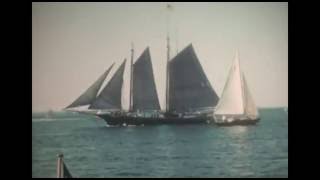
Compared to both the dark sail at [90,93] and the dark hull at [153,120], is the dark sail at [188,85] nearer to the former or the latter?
the dark hull at [153,120]

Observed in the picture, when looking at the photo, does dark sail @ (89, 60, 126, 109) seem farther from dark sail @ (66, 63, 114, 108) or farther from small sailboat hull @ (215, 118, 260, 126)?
small sailboat hull @ (215, 118, 260, 126)

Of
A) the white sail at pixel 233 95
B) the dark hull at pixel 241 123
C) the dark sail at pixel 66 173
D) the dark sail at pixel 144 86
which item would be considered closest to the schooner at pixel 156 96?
the dark sail at pixel 144 86

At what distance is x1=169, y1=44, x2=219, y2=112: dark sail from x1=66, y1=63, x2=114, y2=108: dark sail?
915 millimetres

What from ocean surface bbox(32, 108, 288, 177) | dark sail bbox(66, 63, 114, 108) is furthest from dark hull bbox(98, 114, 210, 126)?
dark sail bbox(66, 63, 114, 108)

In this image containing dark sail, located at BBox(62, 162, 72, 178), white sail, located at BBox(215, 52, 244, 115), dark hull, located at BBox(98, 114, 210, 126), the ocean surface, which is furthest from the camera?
dark hull, located at BBox(98, 114, 210, 126)

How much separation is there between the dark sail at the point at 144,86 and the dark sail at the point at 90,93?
0.41 meters

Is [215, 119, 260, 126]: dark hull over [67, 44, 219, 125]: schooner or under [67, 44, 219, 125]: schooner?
under

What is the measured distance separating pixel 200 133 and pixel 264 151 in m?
1.06

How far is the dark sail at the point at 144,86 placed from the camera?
723 cm

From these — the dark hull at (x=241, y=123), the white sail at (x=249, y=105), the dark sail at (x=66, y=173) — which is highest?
the white sail at (x=249, y=105)

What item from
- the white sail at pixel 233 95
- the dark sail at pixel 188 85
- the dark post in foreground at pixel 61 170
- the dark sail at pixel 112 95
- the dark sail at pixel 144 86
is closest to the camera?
the dark post in foreground at pixel 61 170

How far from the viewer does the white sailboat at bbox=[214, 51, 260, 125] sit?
7.14 m
